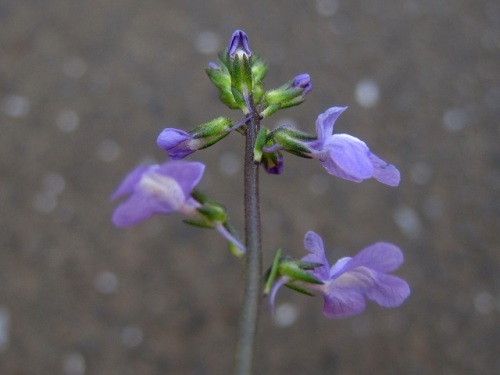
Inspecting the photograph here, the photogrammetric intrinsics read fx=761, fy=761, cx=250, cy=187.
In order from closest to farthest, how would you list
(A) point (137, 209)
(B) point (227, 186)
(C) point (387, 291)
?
(A) point (137, 209)
(C) point (387, 291)
(B) point (227, 186)

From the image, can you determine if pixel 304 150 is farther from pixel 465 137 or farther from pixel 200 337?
pixel 465 137

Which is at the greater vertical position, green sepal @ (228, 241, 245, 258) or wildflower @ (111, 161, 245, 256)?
wildflower @ (111, 161, 245, 256)

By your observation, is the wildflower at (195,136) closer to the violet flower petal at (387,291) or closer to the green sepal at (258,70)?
the green sepal at (258,70)

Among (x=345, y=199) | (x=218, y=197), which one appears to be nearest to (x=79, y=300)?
(x=218, y=197)

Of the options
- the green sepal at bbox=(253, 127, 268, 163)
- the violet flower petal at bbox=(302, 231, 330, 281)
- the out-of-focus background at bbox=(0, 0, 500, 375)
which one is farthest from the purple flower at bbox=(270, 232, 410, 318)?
the out-of-focus background at bbox=(0, 0, 500, 375)

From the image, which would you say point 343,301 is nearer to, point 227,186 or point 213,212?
point 213,212

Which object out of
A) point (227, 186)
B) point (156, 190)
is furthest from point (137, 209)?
point (227, 186)

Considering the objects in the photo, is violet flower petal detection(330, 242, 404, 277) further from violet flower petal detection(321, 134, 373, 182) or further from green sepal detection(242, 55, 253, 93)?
green sepal detection(242, 55, 253, 93)
